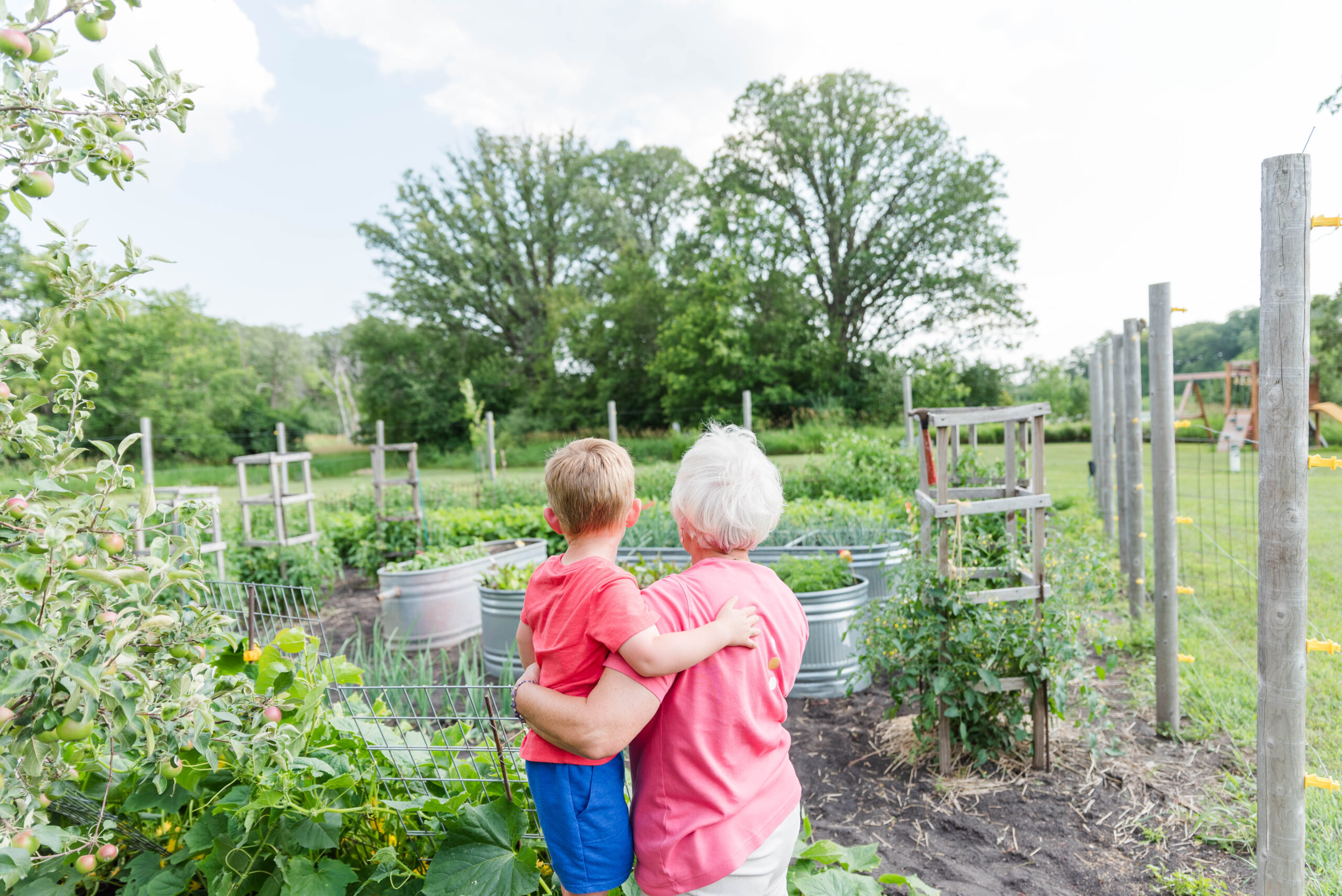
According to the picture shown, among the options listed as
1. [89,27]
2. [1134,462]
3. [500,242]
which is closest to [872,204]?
[500,242]

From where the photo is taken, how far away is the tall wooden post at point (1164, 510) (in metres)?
3.12

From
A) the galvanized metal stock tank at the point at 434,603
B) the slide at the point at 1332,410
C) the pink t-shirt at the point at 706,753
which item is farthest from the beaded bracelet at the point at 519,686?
the galvanized metal stock tank at the point at 434,603

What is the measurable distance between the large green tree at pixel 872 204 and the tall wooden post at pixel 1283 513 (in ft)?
65.2

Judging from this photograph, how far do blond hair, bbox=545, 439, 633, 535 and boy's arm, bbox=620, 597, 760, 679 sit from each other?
23 cm

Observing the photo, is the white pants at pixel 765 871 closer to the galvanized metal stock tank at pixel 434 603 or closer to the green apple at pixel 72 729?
the green apple at pixel 72 729

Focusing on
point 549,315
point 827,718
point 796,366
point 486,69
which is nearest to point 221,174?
point 486,69

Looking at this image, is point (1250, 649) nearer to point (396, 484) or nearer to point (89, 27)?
point (89, 27)

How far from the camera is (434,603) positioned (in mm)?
4789

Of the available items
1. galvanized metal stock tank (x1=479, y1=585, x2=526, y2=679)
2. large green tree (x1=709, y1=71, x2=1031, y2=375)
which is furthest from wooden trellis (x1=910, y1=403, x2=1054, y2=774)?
large green tree (x1=709, y1=71, x2=1031, y2=375)

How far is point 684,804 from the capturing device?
3.91 ft

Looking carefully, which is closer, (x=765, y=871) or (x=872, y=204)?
(x=765, y=871)

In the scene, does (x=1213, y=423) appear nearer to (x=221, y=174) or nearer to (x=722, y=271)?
(x=722, y=271)

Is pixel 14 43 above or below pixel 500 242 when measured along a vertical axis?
below

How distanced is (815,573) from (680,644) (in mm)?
2814
